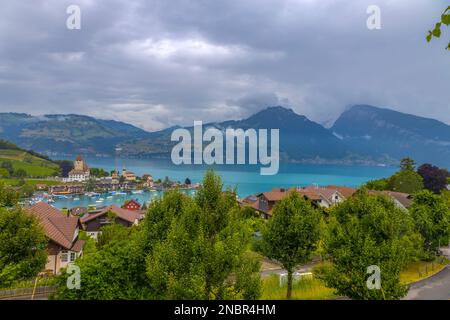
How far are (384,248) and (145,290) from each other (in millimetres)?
10637

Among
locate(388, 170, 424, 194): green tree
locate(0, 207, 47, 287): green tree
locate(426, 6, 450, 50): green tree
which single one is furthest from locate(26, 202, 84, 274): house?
locate(388, 170, 424, 194): green tree

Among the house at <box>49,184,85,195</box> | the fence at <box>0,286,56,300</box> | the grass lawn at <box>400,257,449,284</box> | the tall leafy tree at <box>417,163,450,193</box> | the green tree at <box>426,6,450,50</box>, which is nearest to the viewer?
the green tree at <box>426,6,450,50</box>

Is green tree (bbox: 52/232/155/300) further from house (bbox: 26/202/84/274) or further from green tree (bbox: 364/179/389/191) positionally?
green tree (bbox: 364/179/389/191)

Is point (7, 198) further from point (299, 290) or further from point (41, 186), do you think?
point (41, 186)

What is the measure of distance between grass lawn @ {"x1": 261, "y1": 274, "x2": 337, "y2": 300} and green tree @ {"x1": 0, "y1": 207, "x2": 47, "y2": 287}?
40.8 ft

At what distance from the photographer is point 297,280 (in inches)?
921

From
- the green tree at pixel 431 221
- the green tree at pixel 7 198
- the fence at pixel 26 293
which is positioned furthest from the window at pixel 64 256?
the green tree at pixel 431 221

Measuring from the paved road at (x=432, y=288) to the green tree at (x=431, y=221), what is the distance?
12.1ft

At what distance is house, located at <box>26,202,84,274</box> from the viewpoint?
28.5 meters
